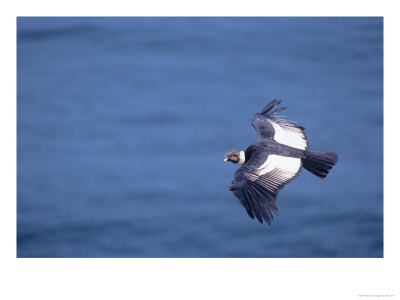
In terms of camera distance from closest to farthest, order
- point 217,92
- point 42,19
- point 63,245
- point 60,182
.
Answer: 1. point 63,245
2. point 60,182
3. point 217,92
4. point 42,19

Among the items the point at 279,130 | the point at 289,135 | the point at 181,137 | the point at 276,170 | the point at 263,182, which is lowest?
the point at 263,182

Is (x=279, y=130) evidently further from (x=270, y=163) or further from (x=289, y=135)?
(x=270, y=163)

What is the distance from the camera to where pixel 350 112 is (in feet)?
77.4

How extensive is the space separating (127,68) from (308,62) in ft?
19.2

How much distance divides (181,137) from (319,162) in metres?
12.1

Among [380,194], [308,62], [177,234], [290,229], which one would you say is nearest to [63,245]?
[177,234]

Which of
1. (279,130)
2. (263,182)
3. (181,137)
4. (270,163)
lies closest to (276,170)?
(270,163)

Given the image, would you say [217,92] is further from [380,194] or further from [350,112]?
[380,194]

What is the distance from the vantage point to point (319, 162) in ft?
35.8

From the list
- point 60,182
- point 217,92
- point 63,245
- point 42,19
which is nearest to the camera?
point 63,245

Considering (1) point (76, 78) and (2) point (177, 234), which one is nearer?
(2) point (177, 234)

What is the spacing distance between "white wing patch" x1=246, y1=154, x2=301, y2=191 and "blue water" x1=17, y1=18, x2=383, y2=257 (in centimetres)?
903

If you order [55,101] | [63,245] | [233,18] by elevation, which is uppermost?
[233,18]

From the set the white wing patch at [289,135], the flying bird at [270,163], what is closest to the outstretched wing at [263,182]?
the flying bird at [270,163]
